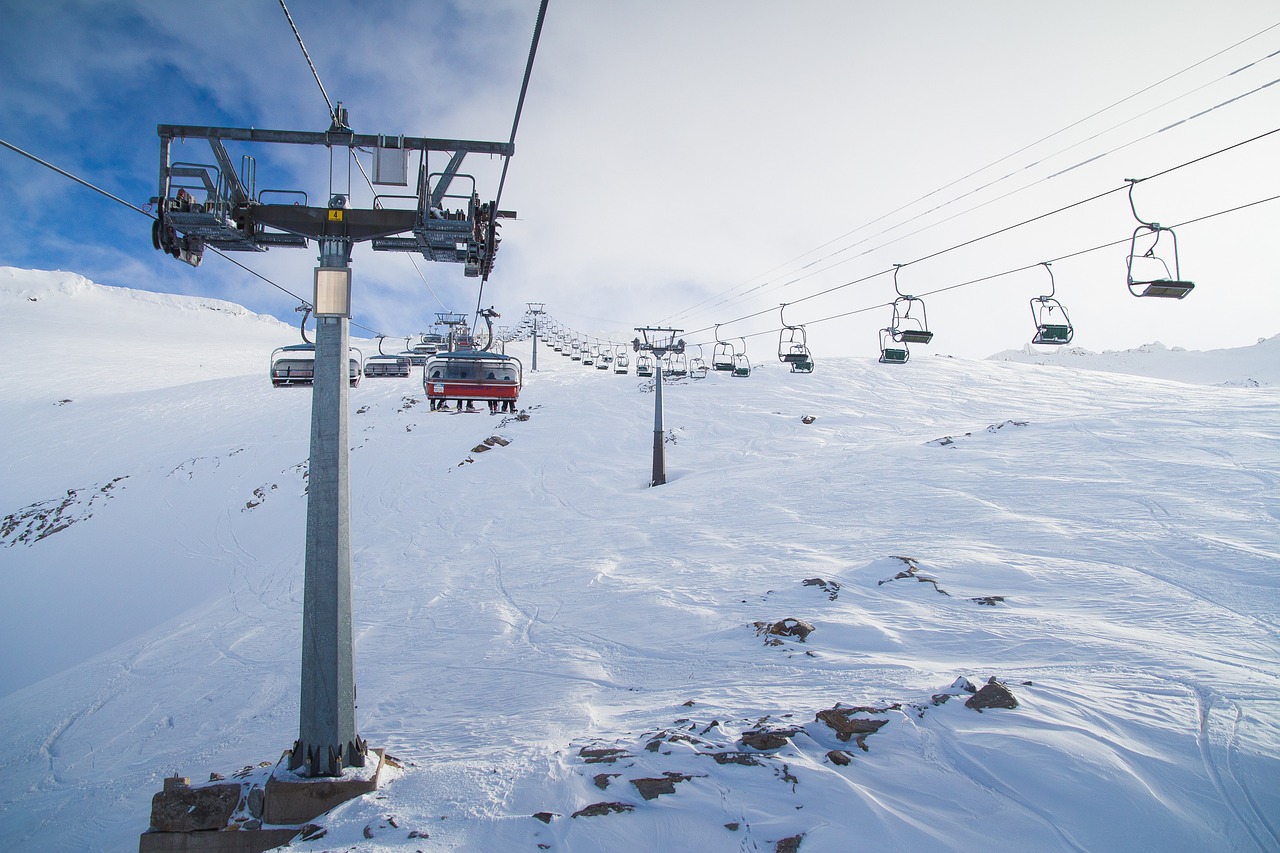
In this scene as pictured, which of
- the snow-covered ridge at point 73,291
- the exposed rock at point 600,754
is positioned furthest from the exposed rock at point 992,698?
the snow-covered ridge at point 73,291

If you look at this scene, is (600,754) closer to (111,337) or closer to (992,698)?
(992,698)

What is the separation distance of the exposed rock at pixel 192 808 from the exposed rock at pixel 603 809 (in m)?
3.79

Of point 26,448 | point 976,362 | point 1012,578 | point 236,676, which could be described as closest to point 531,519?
point 236,676

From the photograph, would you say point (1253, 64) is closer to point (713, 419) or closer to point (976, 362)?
point (713, 419)

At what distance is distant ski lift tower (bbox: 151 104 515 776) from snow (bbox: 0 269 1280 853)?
3.72ft

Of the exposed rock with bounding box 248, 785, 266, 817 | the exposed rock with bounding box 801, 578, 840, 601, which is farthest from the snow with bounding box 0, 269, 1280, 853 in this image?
the exposed rock with bounding box 248, 785, 266, 817

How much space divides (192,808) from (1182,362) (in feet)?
296

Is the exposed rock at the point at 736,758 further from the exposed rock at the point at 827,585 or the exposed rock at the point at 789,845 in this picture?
the exposed rock at the point at 827,585

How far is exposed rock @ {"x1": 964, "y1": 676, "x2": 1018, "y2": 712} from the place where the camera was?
676 centimetres

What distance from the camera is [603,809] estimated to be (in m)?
5.68

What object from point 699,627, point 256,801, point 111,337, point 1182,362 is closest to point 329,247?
point 256,801

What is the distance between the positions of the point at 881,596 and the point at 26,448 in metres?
47.0

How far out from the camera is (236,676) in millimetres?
12555

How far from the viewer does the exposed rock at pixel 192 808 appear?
628 cm
